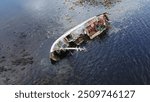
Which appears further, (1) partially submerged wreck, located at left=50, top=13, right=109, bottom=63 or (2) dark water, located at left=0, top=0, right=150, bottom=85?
(1) partially submerged wreck, located at left=50, top=13, right=109, bottom=63

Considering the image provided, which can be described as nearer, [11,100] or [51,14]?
[11,100]

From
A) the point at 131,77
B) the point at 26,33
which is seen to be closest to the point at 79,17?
the point at 26,33

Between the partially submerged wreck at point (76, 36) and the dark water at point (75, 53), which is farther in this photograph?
the partially submerged wreck at point (76, 36)

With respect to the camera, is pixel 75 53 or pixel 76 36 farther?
pixel 76 36

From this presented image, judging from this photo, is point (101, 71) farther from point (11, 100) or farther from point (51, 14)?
point (51, 14)

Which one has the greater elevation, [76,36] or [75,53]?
[76,36]
